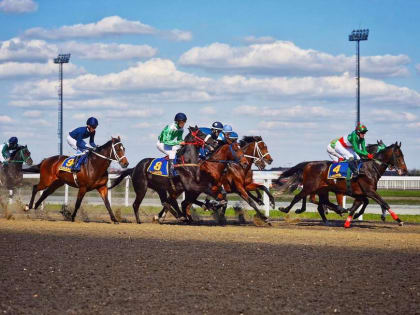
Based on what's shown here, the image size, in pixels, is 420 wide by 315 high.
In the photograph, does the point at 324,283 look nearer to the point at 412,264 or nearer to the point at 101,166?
the point at 412,264

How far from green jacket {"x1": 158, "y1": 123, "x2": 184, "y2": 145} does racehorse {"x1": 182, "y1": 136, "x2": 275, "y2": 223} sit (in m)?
1.21

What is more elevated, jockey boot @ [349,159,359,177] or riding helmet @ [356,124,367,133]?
riding helmet @ [356,124,367,133]

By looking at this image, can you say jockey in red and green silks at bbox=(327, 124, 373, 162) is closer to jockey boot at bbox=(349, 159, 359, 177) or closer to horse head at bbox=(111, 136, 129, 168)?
jockey boot at bbox=(349, 159, 359, 177)

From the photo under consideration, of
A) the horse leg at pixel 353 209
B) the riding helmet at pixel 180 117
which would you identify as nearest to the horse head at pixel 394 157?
the horse leg at pixel 353 209

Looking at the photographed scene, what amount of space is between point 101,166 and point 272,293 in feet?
34.1

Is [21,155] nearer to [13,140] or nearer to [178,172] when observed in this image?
[13,140]

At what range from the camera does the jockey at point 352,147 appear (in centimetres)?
1698

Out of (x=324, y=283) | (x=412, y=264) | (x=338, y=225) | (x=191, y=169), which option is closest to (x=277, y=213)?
(x=338, y=225)

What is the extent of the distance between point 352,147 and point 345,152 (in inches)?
19.7

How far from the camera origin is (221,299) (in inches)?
299

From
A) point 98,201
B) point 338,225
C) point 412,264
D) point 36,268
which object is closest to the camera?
point 36,268

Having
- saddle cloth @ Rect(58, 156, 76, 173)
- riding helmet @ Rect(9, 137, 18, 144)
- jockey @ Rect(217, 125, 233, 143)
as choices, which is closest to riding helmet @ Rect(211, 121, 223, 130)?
jockey @ Rect(217, 125, 233, 143)

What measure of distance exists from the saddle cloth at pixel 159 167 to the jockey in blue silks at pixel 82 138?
136 centimetres

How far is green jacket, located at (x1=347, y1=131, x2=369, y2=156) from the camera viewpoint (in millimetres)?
17000
